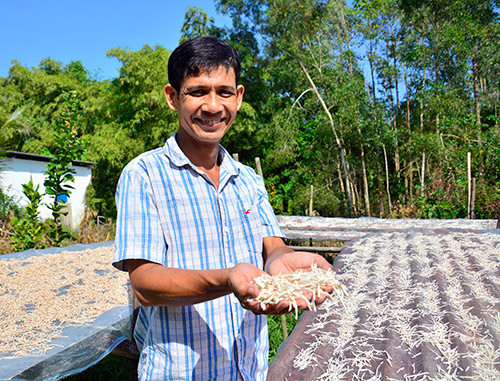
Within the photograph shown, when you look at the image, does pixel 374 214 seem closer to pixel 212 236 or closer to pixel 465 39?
pixel 465 39

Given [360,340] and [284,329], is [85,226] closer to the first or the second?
[284,329]

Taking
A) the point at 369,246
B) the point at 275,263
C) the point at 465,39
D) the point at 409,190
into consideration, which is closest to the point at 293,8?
the point at 465,39

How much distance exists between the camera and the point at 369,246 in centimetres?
385

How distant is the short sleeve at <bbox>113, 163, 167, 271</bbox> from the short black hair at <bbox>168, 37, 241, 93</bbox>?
34 centimetres

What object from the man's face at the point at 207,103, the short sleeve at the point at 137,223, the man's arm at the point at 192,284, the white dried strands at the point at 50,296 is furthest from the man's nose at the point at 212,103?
the white dried strands at the point at 50,296

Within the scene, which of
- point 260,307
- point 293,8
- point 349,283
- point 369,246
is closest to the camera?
point 260,307

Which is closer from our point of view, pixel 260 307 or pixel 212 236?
pixel 260 307

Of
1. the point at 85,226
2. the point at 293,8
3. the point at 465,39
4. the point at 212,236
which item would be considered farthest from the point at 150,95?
the point at 212,236

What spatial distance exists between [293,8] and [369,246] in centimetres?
1204

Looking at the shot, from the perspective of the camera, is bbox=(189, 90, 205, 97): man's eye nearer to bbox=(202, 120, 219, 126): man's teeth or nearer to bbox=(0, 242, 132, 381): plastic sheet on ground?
bbox=(202, 120, 219, 126): man's teeth

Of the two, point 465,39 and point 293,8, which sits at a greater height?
point 293,8

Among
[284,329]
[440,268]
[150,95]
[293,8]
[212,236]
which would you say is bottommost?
[284,329]

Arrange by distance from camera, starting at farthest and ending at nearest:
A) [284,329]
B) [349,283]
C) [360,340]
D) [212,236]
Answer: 1. [284,329]
2. [349,283]
3. [360,340]
4. [212,236]

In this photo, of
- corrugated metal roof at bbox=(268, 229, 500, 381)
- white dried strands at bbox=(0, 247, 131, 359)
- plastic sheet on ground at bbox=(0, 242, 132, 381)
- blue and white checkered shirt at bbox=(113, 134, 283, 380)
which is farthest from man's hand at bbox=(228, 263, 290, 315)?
white dried strands at bbox=(0, 247, 131, 359)
